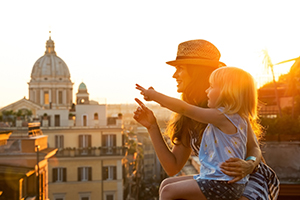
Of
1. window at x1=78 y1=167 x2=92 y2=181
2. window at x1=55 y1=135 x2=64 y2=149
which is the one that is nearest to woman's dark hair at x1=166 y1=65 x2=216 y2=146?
window at x1=78 y1=167 x2=92 y2=181

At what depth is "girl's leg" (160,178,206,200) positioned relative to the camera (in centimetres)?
263

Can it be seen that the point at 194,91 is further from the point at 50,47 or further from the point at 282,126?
the point at 50,47

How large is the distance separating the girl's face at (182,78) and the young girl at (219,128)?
1.61 feet

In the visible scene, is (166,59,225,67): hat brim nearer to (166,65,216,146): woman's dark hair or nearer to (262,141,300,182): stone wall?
(166,65,216,146): woman's dark hair

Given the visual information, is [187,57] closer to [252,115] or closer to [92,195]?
[252,115]

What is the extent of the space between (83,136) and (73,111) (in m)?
9.41

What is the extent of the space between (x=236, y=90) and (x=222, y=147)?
0.35 m

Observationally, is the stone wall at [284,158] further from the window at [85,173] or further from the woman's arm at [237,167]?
the window at [85,173]

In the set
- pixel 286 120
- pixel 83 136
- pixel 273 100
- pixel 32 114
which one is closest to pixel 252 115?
pixel 286 120

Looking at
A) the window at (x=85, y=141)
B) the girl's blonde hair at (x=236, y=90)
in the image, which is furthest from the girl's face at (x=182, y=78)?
the window at (x=85, y=141)

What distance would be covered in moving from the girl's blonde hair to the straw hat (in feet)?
1.39

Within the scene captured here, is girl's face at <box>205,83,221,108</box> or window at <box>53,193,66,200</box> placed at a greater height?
girl's face at <box>205,83,221,108</box>

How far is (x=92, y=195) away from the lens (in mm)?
36875

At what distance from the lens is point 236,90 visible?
271 centimetres
